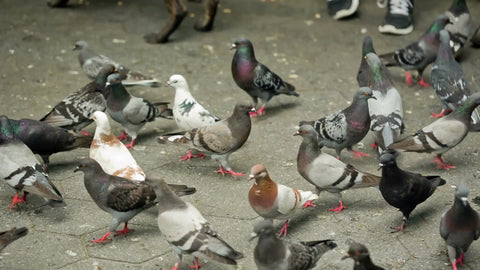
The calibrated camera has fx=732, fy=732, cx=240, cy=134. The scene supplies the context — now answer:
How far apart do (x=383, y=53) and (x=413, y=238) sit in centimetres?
382

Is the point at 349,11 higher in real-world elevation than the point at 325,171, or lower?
lower

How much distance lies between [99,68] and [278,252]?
3.95 meters

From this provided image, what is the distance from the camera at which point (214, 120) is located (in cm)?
667

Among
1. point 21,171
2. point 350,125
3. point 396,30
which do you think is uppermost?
point 21,171

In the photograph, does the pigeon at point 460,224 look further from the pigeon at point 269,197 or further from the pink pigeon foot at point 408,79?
the pink pigeon foot at point 408,79

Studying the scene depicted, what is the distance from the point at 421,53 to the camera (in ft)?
26.2

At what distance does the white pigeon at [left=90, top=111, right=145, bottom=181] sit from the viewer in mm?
5750

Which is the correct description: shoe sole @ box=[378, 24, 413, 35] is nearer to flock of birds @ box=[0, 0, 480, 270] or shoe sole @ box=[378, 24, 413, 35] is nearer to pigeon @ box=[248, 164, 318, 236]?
flock of birds @ box=[0, 0, 480, 270]

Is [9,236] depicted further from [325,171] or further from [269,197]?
[325,171]

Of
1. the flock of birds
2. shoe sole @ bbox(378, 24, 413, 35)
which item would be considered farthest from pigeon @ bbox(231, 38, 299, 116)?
shoe sole @ bbox(378, 24, 413, 35)

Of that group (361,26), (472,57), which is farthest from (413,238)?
(361,26)

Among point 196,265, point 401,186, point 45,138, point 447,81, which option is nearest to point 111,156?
point 45,138

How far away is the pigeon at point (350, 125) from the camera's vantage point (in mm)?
6316

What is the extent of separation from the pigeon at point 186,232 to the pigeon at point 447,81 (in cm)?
312
